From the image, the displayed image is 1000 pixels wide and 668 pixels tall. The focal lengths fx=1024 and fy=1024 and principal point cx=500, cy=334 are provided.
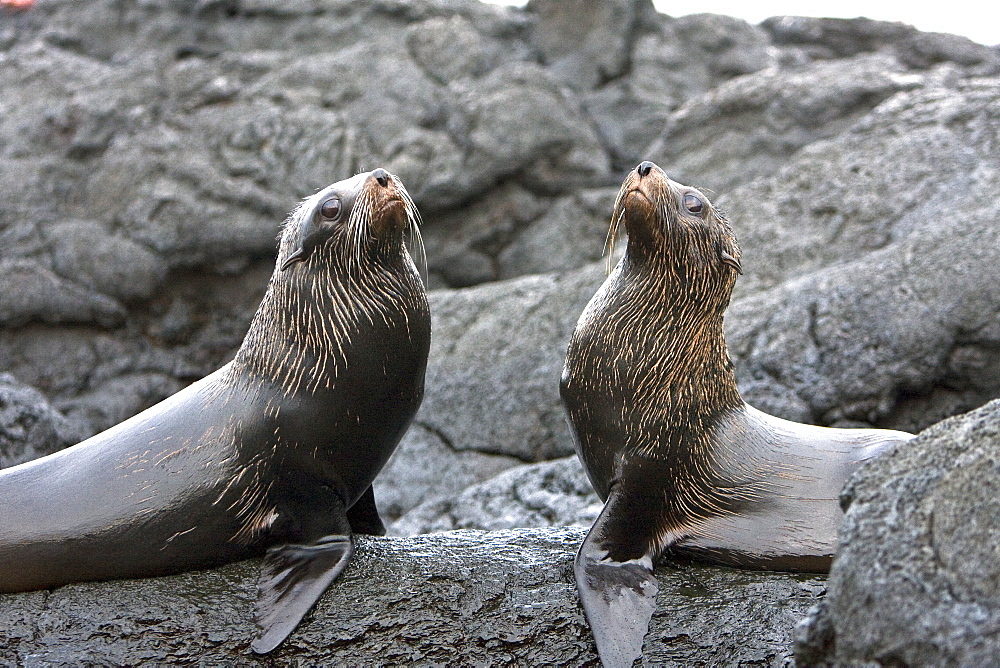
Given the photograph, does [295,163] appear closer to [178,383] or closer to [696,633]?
[178,383]

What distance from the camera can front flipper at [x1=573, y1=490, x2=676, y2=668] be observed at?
3764mm

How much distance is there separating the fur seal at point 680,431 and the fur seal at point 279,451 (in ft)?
2.86

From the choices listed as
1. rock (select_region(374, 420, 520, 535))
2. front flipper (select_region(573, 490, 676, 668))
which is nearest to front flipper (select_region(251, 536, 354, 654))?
front flipper (select_region(573, 490, 676, 668))

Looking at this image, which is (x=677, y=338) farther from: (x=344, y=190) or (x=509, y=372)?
(x=509, y=372)

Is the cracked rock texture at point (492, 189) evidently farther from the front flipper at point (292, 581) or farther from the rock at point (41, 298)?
the front flipper at point (292, 581)

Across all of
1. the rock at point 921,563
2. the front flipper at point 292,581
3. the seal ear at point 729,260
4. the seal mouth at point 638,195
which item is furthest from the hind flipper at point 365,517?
the rock at point 921,563

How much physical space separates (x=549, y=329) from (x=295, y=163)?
452 cm

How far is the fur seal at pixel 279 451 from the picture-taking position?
430cm

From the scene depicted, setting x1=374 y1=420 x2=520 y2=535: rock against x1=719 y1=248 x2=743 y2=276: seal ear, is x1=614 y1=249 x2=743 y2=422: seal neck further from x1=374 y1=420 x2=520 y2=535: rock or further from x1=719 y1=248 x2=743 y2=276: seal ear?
x1=374 y1=420 x2=520 y2=535: rock

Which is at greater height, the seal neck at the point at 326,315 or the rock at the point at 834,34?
the rock at the point at 834,34

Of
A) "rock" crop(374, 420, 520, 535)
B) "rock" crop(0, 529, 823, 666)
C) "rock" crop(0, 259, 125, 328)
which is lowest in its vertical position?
"rock" crop(374, 420, 520, 535)

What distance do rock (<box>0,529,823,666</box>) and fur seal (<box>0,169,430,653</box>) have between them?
144 millimetres

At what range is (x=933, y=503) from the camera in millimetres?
2818

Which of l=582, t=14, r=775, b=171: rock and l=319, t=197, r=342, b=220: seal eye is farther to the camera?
l=582, t=14, r=775, b=171: rock
